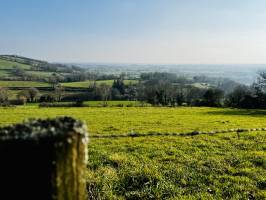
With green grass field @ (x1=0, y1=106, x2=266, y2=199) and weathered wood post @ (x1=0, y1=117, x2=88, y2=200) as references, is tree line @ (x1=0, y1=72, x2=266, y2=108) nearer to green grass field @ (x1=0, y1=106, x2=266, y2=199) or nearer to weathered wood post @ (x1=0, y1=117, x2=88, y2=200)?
green grass field @ (x1=0, y1=106, x2=266, y2=199)

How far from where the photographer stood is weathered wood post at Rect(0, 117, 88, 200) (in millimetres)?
2032

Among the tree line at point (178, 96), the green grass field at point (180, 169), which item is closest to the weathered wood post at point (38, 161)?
the green grass field at point (180, 169)

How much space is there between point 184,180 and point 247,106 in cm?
6419

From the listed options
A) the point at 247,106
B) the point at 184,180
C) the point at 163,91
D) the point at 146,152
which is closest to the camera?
the point at 184,180

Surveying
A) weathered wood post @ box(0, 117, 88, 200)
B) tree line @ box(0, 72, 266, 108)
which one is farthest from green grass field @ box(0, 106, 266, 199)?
tree line @ box(0, 72, 266, 108)

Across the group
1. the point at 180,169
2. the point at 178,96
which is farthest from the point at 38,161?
the point at 178,96

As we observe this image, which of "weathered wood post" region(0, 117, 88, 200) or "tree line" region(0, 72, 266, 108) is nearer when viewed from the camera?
"weathered wood post" region(0, 117, 88, 200)

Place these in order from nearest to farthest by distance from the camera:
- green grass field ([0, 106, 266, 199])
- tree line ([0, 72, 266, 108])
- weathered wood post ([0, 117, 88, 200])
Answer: weathered wood post ([0, 117, 88, 200]) < green grass field ([0, 106, 266, 199]) < tree line ([0, 72, 266, 108])

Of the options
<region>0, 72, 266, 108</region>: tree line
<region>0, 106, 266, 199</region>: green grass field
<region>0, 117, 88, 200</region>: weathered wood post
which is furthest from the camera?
<region>0, 72, 266, 108</region>: tree line

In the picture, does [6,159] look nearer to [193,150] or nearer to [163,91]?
[193,150]

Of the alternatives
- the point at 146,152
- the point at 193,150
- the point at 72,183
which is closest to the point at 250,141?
the point at 193,150

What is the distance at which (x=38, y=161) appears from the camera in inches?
81.4

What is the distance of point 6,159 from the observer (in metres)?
2.08

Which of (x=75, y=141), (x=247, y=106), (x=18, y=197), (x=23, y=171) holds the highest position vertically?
(x=75, y=141)
